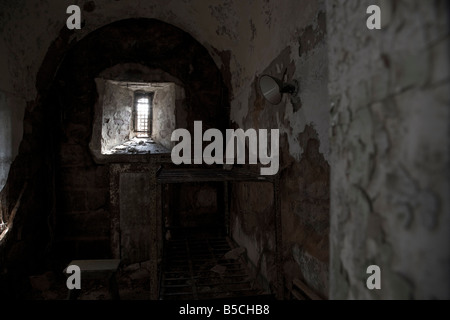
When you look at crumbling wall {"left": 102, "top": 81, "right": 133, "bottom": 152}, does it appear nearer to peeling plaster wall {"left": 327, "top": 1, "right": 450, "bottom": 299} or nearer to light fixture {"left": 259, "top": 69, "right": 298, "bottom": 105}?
light fixture {"left": 259, "top": 69, "right": 298, "bottom": 105}

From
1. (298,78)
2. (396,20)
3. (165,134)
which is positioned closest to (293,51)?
(298,78)

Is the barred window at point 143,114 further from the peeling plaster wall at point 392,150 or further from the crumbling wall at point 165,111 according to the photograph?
the peeling plaster wall at point 392,150

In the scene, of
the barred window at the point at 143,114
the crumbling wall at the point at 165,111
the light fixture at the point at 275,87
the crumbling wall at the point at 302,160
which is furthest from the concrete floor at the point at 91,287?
the light fixture at the point at 275,87

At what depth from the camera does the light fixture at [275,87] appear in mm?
2035

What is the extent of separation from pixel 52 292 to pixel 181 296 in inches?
84.6

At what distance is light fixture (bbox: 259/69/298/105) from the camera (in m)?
2.04

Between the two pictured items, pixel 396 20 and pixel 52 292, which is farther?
pixel 52 292

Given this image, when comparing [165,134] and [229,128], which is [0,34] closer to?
[165,134]

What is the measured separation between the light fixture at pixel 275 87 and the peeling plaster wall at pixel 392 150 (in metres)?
1.16

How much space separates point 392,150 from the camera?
64 cm

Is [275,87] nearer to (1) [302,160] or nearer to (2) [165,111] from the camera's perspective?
(1) [302,160]

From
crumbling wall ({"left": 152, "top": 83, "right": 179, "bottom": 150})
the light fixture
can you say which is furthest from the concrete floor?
the light fixture

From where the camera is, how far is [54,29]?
3.74 metres

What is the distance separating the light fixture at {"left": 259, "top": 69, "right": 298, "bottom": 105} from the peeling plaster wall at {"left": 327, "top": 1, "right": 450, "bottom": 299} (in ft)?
3.80
